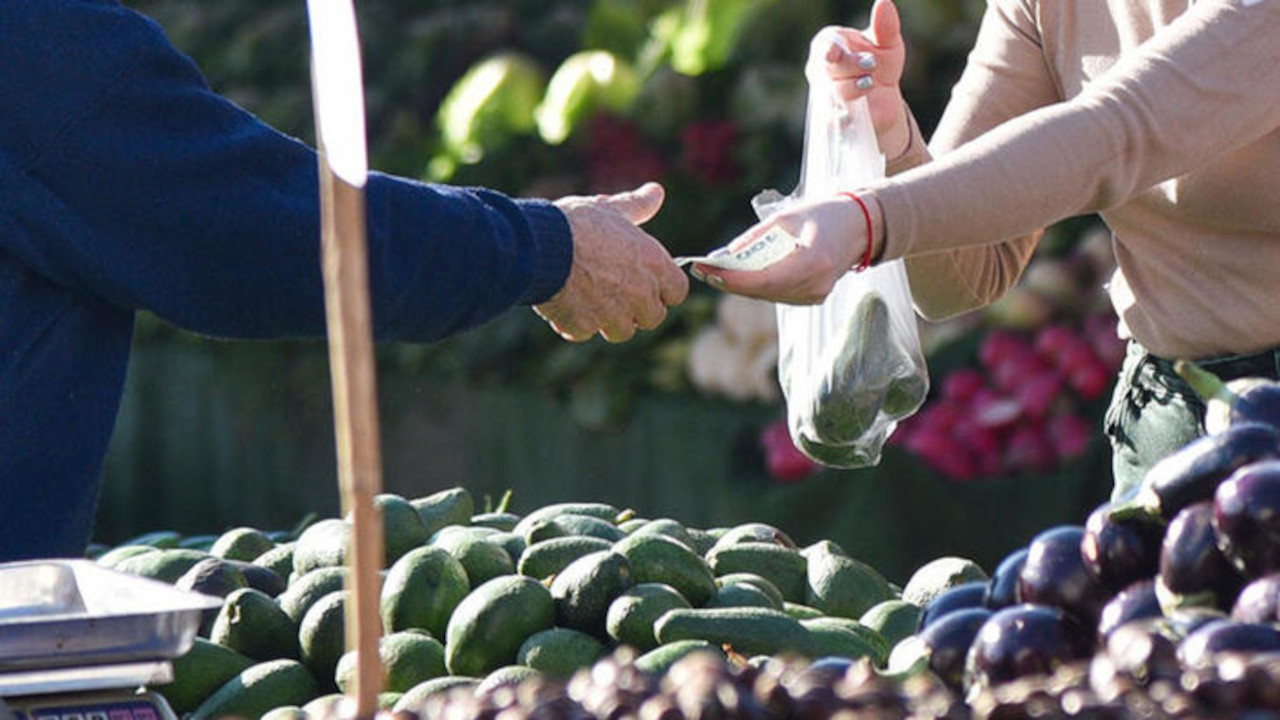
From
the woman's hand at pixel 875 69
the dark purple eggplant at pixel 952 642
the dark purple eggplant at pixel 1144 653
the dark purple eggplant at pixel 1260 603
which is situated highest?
the woman's hand at pixel 875 69

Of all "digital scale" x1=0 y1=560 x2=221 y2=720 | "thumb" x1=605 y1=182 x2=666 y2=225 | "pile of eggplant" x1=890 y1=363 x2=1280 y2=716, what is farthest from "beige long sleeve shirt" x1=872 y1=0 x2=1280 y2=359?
"digital scale" x1=0 y1=560 x2=221 y2=720

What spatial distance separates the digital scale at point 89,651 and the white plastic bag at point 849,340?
1020 millimetres

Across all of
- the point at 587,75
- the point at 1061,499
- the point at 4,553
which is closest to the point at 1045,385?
the point at 1061,499

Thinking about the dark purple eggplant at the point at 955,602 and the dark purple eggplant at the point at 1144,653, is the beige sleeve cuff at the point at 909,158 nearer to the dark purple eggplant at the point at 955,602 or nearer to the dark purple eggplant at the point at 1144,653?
the dark purple eggplant at the point at 955,602

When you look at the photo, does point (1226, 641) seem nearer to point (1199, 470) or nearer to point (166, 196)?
point (1199, 470)

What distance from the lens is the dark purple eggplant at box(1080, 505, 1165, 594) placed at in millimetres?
1354

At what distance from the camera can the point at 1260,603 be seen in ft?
4.08

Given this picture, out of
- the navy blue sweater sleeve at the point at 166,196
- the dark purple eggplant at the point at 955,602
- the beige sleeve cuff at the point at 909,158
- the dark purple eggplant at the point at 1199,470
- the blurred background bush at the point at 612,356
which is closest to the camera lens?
the dark purple eggplant at the point at 1199,470

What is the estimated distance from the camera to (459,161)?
580 centimetres

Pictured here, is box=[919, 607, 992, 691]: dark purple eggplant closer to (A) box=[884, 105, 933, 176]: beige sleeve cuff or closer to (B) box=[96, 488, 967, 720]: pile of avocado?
(B) box=[96, 488, 967, 720]: pile of avocado

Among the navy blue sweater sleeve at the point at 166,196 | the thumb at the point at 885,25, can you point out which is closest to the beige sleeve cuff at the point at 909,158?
the thumb at the point at 885,25

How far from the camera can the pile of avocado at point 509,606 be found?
1.94m

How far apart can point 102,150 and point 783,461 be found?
2848 mm

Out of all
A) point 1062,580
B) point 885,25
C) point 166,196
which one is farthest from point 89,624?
point 885,25
